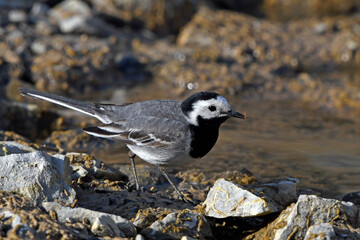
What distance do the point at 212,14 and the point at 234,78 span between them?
10.6 ft

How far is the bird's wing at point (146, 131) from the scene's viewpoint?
585 centimetres

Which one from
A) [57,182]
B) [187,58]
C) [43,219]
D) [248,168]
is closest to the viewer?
[43,219]

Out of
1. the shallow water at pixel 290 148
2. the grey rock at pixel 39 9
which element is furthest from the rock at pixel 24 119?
the grey rock at pixel 39 9

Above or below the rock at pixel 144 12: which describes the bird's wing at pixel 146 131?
below

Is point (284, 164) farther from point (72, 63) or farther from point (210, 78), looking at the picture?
point (72, 63)

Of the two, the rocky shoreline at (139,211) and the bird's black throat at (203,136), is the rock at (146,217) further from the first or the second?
the bird's black throat at (203,136)

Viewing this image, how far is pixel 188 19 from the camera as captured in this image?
14.6 m

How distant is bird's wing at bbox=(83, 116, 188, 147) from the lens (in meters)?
5.85

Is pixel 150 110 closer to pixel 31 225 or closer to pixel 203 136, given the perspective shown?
pixel 203 136

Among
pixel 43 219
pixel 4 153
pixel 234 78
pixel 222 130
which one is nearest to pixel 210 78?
pixel 234 78

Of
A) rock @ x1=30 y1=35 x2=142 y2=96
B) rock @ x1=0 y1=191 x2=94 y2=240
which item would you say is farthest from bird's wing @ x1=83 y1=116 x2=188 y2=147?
rock @ x1=30 y1=35 x2=142 y2=96

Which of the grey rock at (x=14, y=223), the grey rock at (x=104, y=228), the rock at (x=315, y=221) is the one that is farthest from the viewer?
the rock at (x=315, y=221)

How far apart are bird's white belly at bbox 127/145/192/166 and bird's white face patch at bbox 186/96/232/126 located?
1.25 ft

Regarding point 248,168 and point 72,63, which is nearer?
point 248,168
